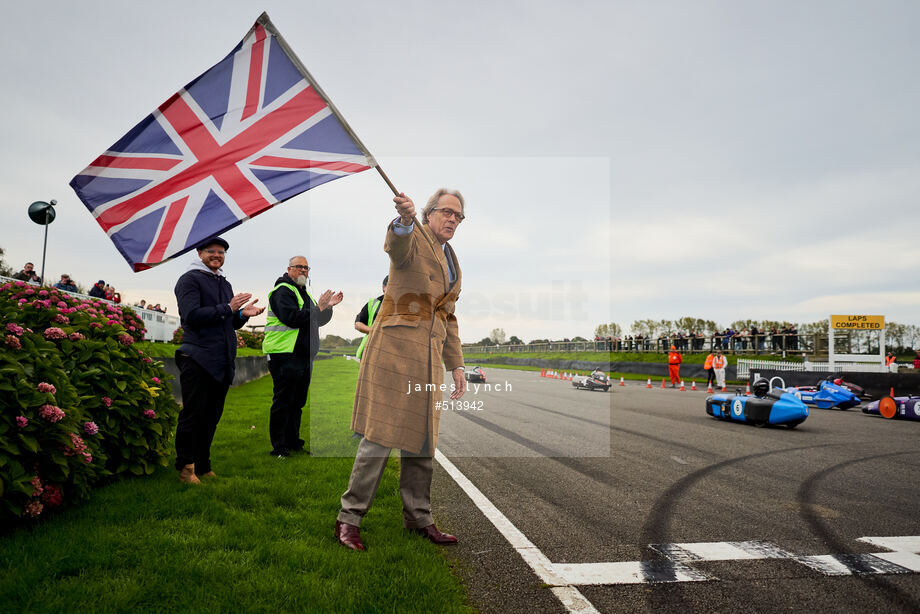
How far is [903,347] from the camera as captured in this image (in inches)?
1800

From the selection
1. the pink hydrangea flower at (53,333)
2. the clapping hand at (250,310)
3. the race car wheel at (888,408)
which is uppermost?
the clapping hand at (250,310)

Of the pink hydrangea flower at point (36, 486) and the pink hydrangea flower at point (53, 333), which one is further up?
the pink hydrangea flower at point (53, 333)

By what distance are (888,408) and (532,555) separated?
12.5 meters

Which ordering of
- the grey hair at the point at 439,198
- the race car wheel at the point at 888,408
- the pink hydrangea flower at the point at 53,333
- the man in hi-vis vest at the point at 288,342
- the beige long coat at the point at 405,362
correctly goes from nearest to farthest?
1. the beige long coat at the point at 405,362
2. the grey hair at the point at 439,198
3. the pink hydrangea flower at the point at 53,333
4. the man in hi-vis vest at the point at 288,342
5. the race car wheel at the point at 888,408

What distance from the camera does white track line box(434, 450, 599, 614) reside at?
2.62 m

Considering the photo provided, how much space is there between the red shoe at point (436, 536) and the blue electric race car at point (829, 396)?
13.1m

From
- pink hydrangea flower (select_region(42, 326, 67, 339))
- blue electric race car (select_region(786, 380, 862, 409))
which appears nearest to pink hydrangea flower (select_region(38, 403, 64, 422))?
pink hydrangea flower (select_region(42, 326, 67, 339))

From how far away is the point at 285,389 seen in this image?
5.73 m

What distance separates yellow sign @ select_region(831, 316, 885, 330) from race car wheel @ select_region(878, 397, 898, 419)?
1524 cm

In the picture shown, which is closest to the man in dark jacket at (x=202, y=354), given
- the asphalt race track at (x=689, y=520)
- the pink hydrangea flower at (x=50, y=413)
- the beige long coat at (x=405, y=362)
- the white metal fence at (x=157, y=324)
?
the pink hydrangea flower at (x=50, y=413)

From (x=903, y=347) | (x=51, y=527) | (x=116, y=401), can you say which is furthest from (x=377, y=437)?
(x=903, y=347)

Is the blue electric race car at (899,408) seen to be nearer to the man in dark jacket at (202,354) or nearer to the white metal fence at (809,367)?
the white metal fence at (809,367)

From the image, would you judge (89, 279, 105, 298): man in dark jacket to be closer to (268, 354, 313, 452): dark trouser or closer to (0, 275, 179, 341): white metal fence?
(0, 275, 179, 341): white metal fence

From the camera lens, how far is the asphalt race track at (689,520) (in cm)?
278
